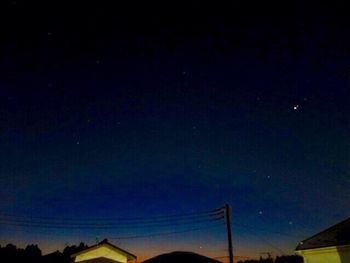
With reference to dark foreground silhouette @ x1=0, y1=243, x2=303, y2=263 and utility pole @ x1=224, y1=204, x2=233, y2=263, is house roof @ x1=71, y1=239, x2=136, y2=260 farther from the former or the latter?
utility pole @ x1=224, y1=204, x2=233, y2=263

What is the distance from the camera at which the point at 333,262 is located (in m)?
22.2

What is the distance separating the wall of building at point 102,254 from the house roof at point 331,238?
15.8 metres

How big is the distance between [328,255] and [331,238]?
108 cm

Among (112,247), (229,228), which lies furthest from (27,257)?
(229,228)

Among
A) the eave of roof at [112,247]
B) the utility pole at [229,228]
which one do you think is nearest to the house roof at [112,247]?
the eave of roof at [112,247]

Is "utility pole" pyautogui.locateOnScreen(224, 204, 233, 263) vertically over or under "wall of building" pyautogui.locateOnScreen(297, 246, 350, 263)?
over

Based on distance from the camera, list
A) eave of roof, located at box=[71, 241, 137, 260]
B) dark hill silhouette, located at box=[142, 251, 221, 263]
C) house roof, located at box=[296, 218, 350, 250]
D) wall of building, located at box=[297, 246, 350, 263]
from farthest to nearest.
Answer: eave of roof, located at box=[71, 241, 137, 260] < dark hill silhouette, located at box=[142, 251, 221, 263] < house roof, located at box=[296, 218, 350, 250] < wall of building, located at box=[297, 246, 350, 263]

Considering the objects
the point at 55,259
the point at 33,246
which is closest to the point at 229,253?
the point at 55,259

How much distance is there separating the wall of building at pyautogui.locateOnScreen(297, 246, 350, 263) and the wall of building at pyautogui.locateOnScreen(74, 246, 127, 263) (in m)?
16.0

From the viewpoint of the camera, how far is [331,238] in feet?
76.1

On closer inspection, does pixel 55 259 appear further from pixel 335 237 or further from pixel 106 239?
pixel 335 237

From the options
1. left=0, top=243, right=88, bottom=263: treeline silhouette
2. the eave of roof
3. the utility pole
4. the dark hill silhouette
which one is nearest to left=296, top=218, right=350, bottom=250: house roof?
the utility pole

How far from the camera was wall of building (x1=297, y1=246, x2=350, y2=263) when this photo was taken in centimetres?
2138

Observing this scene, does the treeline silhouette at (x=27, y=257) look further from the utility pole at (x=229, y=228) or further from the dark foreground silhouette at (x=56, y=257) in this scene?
the utility pole at (x=229, y=228)
